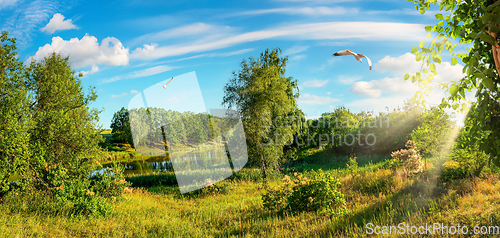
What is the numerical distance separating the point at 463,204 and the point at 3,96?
13526 mm

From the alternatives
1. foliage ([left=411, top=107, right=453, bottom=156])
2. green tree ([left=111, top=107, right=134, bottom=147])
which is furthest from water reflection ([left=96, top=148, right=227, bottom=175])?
green tree ([left=111, top=107, right=134, bottom=147])

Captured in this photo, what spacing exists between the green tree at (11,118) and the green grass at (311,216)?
131cm

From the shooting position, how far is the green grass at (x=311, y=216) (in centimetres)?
518

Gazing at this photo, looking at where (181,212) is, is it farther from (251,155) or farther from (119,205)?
(251,155)

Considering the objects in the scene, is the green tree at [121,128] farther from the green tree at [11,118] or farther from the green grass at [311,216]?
the green grass at [311,216]

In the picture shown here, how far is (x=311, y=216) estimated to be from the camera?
6418 mm

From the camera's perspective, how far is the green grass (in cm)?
518

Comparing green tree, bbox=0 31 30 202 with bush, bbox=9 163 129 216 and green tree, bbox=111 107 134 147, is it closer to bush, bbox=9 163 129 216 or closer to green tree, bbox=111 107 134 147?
bush, bbox=9 163 129 216

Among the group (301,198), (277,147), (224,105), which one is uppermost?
(224,105)

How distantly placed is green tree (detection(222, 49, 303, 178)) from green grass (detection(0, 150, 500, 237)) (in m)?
5.27

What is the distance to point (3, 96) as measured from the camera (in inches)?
332

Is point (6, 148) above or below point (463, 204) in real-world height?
above

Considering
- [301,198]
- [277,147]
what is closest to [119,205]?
[301,198]

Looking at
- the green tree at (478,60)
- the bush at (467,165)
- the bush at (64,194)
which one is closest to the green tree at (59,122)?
the bush at (64,194)
